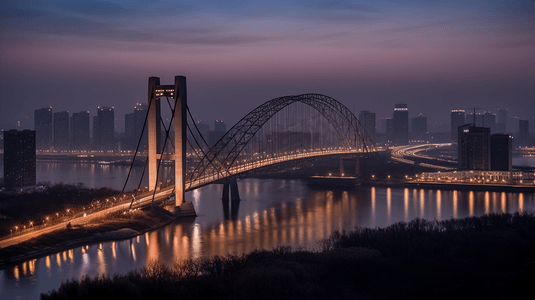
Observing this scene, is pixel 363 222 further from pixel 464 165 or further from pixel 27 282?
pixel 464 165

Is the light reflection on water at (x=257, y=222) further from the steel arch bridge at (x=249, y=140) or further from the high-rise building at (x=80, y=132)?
the high-rise building at (x=80, y=132)

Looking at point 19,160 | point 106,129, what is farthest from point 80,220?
point 106,129

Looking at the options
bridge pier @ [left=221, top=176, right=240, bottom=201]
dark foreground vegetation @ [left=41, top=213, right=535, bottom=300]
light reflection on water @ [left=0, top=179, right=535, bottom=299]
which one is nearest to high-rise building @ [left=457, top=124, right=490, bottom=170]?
Result: light reflection on water @ [left=0, top=179, right=535, bottom=299]

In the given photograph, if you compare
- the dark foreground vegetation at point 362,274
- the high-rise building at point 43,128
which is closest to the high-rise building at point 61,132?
the high-rise building at point 43,128

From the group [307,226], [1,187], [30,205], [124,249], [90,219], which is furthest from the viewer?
[1,187]

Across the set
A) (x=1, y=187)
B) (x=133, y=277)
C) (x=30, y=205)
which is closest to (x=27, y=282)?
(x=133, y=277)

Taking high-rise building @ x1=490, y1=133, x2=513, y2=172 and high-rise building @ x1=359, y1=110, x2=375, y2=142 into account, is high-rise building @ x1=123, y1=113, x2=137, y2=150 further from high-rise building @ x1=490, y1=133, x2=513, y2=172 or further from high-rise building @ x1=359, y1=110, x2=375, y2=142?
high-rise building @ x1=490, y1=133, x2=513, y2=172
